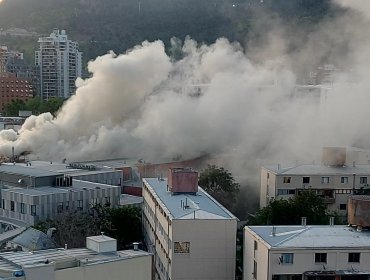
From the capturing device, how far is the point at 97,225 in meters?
16.4

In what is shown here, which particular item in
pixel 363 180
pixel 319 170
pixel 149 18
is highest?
pixel 149 18

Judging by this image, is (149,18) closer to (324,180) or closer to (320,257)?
(324,180)

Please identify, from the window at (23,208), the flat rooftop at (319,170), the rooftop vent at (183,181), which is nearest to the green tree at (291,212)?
the rooftop vent at (183,181)

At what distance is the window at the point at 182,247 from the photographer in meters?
13.7

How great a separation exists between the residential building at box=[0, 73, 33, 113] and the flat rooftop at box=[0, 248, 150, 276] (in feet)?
168

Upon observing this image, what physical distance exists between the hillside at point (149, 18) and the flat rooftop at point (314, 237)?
50.5m

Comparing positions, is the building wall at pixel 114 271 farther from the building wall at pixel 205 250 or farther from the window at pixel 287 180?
the window at pixel 287 180

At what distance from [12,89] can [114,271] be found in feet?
176

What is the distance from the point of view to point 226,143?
32.4 m

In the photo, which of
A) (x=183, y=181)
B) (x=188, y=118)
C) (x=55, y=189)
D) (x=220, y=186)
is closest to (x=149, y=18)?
(x=188, y=118)

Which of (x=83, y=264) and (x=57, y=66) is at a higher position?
(x=57, y=66)

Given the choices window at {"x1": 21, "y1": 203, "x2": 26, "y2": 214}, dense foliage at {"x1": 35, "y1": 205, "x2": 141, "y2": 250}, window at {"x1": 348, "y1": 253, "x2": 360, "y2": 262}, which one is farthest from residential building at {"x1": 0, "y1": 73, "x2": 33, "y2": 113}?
window at {"x1": 348, "y1": 253, "x2": 360, "y2": 262}

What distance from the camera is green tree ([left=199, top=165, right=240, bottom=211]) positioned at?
21.9 metres

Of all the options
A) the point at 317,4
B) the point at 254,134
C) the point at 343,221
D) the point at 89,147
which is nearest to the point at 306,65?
the point at 317,4
